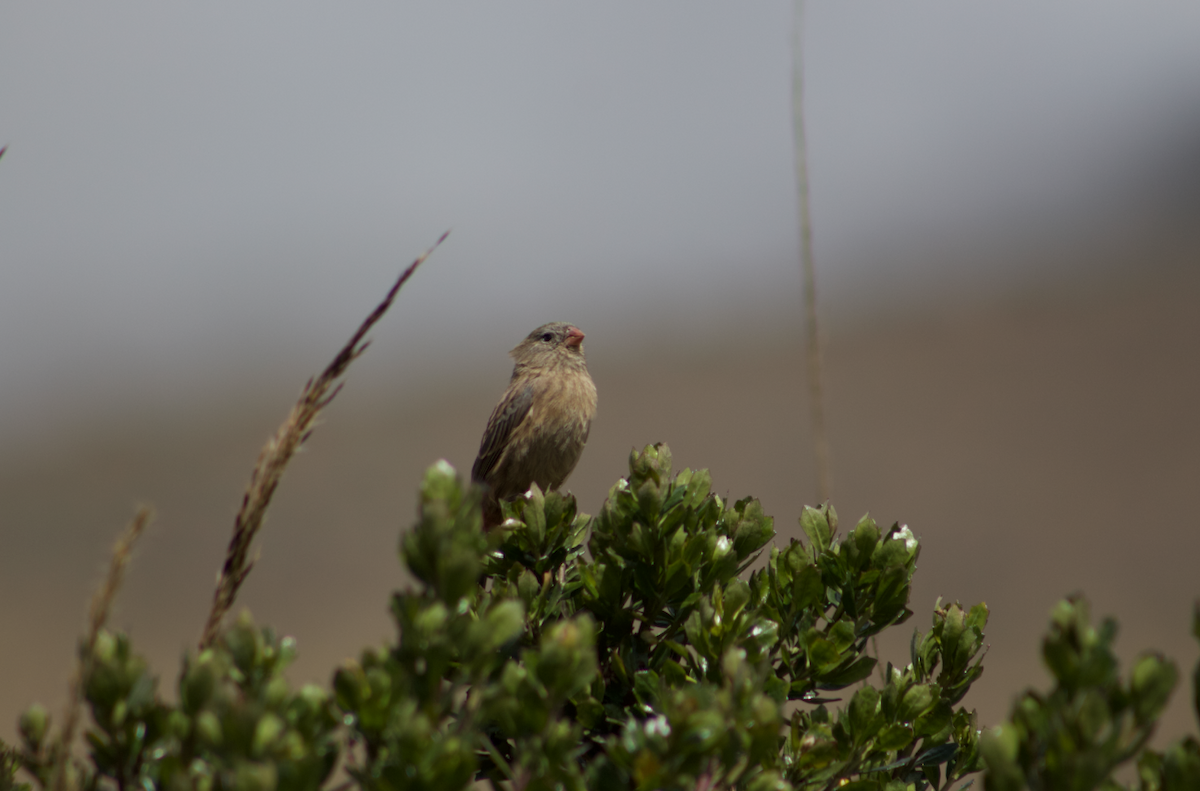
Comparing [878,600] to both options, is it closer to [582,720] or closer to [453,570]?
[582,720]

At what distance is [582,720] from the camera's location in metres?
2.28

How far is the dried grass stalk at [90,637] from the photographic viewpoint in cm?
162

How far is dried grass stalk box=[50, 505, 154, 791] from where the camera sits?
1615mm

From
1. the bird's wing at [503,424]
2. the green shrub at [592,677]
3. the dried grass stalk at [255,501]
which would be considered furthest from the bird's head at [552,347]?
the dried grass stalk at [255,501]

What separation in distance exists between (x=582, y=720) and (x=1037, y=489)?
22.5m

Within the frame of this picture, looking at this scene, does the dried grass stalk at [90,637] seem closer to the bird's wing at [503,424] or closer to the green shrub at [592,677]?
the green shrub at [592,677]

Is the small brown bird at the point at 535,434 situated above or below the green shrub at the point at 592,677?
above

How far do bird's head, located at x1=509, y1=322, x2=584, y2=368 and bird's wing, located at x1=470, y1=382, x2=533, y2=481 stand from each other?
0.35 meters

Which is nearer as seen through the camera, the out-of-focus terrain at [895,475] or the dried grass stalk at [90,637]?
the dried grass stalk at [90,637]

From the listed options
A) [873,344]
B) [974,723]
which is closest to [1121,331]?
[873,344]

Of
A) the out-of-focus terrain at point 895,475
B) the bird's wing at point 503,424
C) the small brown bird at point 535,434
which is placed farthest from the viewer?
the out-of-focus terrain at point 895,475

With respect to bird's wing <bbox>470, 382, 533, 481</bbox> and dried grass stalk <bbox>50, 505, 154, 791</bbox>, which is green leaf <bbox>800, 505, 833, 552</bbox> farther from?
bird's wing <bbox>470, 382, 533, 481</bbox>

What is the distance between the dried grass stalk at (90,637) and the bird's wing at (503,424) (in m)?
4.19

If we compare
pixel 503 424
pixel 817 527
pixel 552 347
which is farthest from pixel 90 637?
pixel 552 347
